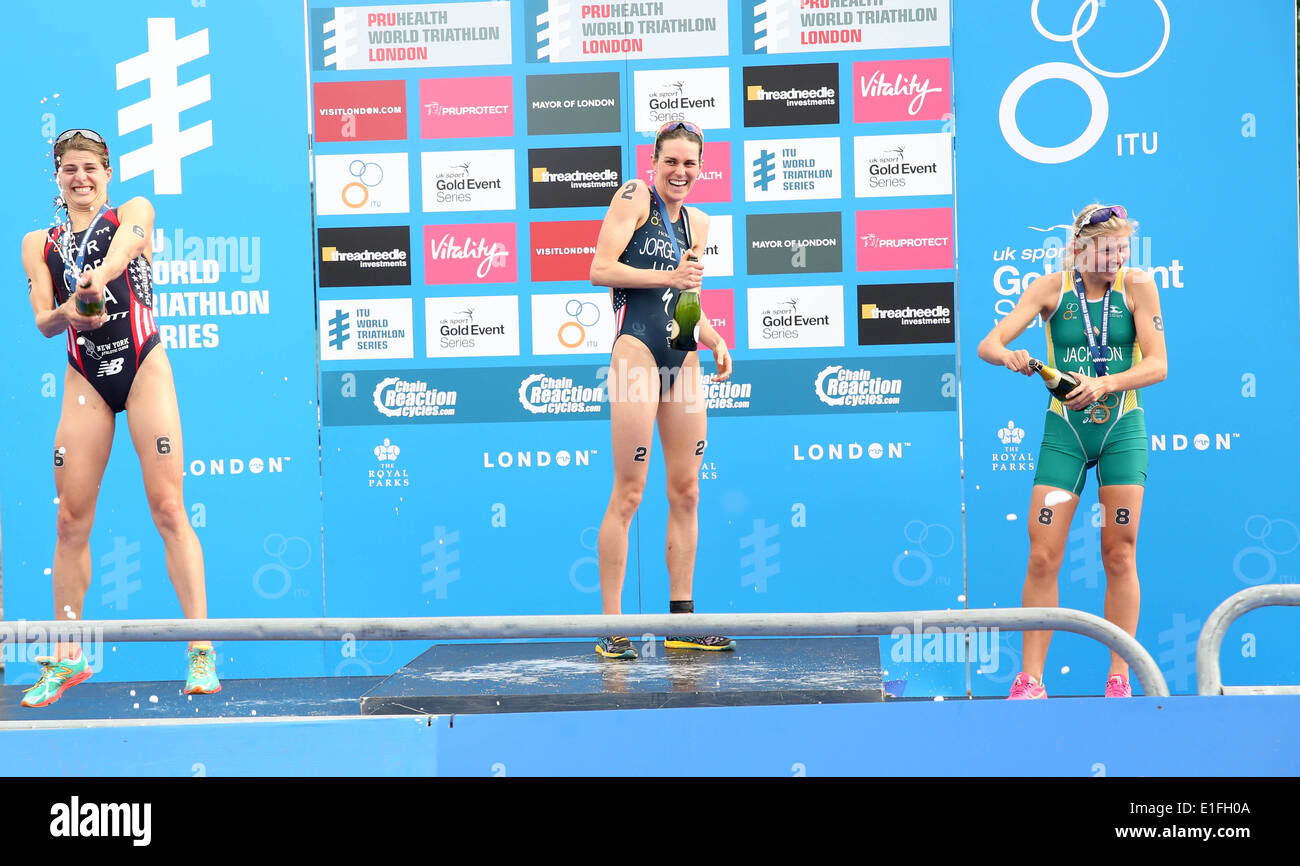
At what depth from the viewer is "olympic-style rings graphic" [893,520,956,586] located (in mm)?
5738

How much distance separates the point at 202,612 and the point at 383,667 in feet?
5.22

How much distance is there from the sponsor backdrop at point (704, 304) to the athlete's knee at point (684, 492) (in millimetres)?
1069

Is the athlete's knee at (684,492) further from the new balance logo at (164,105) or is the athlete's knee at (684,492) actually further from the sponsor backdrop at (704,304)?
the new balance logo at (164,105)

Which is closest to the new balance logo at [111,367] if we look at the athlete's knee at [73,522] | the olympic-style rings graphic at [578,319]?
the athlete's knee at [73,522]

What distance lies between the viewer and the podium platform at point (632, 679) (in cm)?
377

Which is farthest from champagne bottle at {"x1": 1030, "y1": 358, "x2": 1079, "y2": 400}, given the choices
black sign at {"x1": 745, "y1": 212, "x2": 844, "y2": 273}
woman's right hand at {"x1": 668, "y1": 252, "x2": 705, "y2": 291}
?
black sign at {"x1": 745, "y1": 212, "x2": 844, "y2": 273}

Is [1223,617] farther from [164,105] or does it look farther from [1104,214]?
[164,105]

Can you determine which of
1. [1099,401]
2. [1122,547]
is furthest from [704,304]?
[1122,547]

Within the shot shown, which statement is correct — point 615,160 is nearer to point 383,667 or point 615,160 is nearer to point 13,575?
point 383,667

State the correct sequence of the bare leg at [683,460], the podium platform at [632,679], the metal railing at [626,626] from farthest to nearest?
the bare leg at [683,460] → the podium platform at [632,679] → the metal railing at [626,626]

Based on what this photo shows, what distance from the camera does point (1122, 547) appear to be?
4398 millimetres

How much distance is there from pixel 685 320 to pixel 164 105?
2958mm

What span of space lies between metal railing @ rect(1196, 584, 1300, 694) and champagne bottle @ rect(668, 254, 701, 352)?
2524 millimetres
